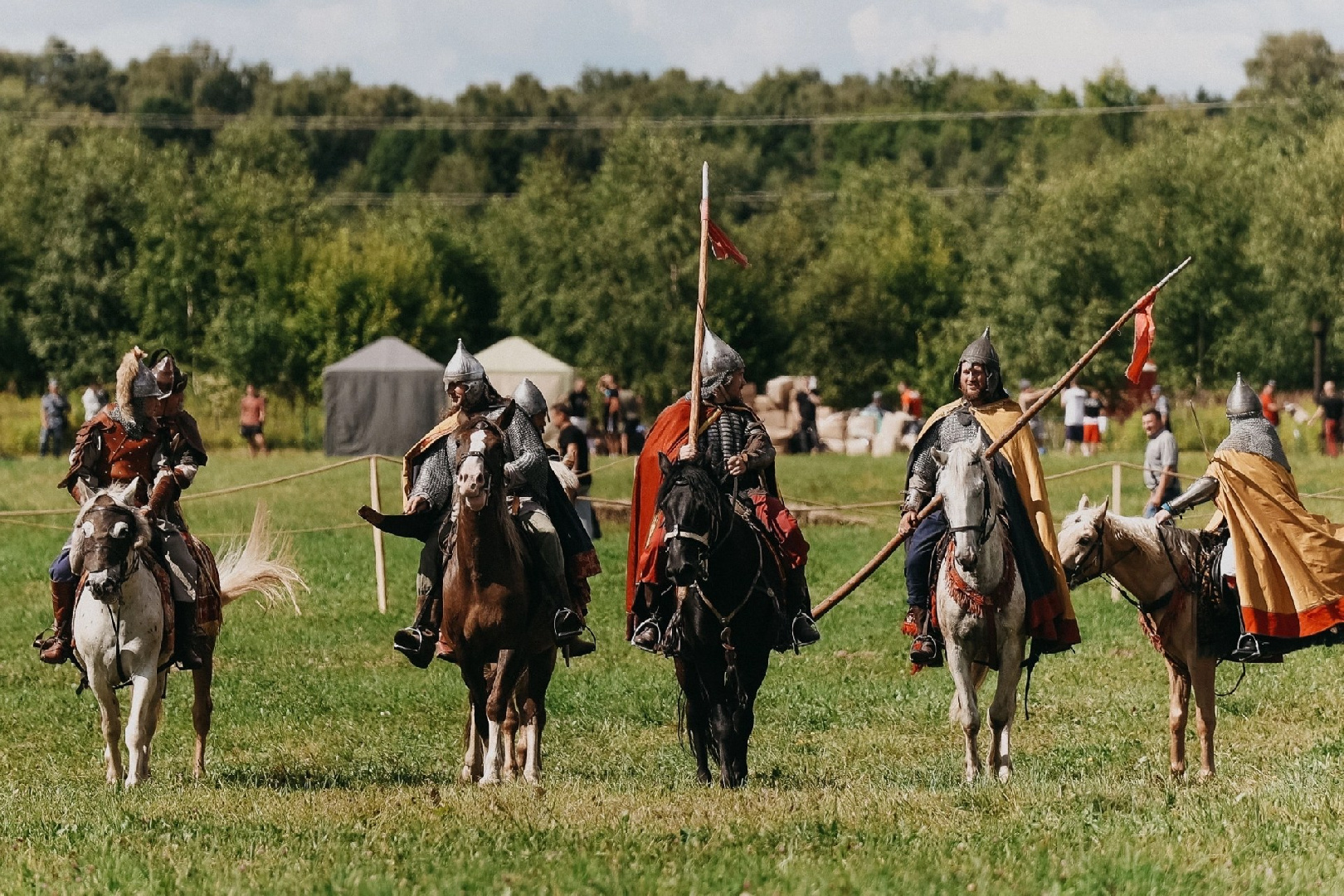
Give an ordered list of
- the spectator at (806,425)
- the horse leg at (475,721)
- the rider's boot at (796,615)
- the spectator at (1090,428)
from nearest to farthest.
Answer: the rider's boot at (796,615), the horse leg at (475,721), the spectator at (1090,428), the spectator at (806,425)

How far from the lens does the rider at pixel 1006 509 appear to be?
11992 millimetres

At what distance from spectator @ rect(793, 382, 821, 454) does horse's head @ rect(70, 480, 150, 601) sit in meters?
→ 36.4

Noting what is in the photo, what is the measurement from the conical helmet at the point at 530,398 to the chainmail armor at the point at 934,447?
3346 mm

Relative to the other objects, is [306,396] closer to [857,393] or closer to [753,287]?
[753,287]

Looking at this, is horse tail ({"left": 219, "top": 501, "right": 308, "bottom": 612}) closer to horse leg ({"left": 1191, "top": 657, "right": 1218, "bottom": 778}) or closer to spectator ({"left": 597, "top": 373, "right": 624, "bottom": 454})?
horse leg ({"left": 1191, "top": 657, "right": 1218, "bottom": 778})

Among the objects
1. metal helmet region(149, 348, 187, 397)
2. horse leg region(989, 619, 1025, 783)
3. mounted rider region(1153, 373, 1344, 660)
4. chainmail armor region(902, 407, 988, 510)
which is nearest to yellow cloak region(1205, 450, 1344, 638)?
mounted rider region(1153, 373, 1344, 660)

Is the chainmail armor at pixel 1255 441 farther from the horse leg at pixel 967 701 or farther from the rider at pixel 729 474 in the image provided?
the rider at pixel 729 474

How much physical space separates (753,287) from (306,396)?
15569 millimetres

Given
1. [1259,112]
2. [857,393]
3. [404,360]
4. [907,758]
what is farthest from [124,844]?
[1259,112]

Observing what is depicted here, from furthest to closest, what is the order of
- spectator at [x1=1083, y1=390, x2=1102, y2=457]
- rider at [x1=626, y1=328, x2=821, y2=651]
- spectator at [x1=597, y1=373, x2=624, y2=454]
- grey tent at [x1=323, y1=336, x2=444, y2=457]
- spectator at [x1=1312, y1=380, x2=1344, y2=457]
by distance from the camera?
grey tent at [x1=323, y1=336, x2=444, y2=457], spectator at [x1=597, y1=373, x2=624, y2=454], spectator at [x1=1083, y1=390, x2=1102, y2=457], spectator at [x1=1312, y1=380, x2=1344, y2=457], rider at [x1=626, y1=328, x2=821, y2=651]

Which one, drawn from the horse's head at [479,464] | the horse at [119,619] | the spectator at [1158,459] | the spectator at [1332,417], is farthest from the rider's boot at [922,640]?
the spectator at [1332,417]

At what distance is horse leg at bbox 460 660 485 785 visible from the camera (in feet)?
39.1

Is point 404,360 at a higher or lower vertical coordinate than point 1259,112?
lower

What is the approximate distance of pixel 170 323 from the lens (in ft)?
236
